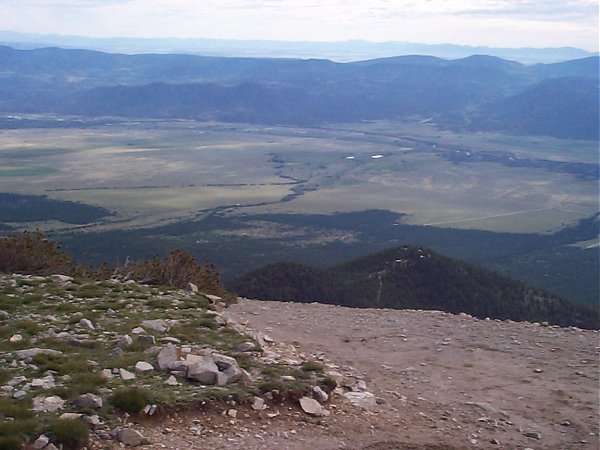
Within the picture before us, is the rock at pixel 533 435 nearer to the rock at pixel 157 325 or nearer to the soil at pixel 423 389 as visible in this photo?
the soil at pixel 423 389

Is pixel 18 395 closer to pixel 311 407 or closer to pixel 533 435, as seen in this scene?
pixel 311 407

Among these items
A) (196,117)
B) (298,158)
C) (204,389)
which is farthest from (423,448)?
(196,117)

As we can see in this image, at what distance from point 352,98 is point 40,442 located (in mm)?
162569

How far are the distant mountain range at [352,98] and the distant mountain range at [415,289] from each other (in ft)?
369

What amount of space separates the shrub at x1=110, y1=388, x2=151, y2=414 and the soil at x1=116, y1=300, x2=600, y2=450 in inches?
Result: 9.0

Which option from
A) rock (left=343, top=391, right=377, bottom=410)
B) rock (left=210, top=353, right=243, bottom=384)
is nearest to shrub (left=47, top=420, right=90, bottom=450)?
rock (left=210, top=353, right=243, bottom=384)

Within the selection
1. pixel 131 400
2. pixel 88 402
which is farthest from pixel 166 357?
pixel 88 402

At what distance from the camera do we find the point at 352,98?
544 ft

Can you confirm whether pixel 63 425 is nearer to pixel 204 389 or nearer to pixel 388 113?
pixel 204 389

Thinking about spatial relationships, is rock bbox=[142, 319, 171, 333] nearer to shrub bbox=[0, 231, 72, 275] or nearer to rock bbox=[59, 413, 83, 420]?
rock bbox=[59, 413, 83, 420]

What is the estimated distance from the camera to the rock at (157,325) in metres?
10.2

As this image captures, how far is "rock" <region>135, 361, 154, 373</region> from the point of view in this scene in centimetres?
846

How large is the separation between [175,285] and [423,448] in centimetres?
729

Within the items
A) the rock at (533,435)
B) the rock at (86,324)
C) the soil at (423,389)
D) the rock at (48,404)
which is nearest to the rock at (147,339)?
the rock at (86,324)
